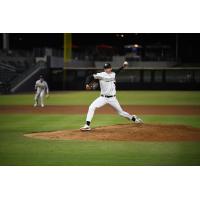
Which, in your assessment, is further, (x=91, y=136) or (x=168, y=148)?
(x=91, y=136)

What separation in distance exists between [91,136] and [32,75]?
58.1ft

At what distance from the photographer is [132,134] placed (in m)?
9.59

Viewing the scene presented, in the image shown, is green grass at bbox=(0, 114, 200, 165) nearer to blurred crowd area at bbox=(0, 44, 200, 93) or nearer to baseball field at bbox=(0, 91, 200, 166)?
baseball field at bbox=(0, 91, 200, 166)

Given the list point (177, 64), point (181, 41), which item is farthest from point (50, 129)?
point (177, 64)

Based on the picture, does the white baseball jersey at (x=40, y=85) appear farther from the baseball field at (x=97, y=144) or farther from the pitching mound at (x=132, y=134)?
the pitching mound at (x=132, y=134)

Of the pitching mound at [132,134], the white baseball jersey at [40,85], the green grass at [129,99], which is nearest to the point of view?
the pitching mound at [132,134]

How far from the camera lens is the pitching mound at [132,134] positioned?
9.30 meters

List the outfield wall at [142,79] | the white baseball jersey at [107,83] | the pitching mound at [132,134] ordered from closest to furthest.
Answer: the pitching mound at [132,134] < the white baseball jersey at [107,83] < the outfield wall at [142,79]

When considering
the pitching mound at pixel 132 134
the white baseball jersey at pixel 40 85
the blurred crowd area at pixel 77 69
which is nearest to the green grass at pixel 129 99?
the blurred crowd area at pixel 77 69

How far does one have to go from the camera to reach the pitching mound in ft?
30.5

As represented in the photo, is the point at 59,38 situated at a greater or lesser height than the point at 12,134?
greater

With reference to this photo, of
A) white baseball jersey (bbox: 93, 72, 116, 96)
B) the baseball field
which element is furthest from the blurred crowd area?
white baseball jersey (bbox: 93, 72, 116, 96)
